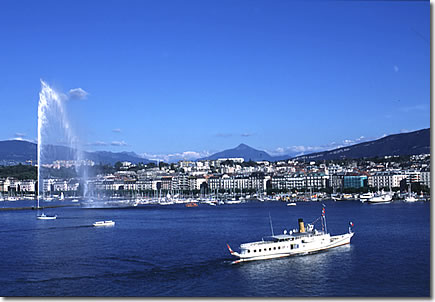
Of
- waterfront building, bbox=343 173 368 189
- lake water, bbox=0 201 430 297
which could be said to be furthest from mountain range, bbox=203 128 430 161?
lake water, bbox=0 201 430 297

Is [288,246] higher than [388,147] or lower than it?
lower

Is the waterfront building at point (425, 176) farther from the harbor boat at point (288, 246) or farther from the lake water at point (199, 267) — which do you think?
the harbor boat at point (288, 246)

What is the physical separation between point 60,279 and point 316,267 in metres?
5.66

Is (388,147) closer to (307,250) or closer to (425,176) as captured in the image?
(425,176)

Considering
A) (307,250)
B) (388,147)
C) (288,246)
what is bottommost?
(307,250)

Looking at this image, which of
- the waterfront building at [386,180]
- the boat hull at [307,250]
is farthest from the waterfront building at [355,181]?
the boat hull at [307,250]

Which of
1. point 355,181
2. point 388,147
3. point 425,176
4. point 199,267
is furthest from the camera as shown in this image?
point 388,147

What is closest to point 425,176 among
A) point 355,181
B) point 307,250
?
point 355,181

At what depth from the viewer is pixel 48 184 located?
64812mm

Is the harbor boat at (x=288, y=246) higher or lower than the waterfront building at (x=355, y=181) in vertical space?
lower

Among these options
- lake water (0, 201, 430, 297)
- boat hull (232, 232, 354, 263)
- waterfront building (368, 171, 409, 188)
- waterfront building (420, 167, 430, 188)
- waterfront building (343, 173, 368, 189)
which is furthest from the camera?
waterfront building (343, 173, 368, 189)

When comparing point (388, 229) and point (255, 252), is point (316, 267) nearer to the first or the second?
point (255, 252)

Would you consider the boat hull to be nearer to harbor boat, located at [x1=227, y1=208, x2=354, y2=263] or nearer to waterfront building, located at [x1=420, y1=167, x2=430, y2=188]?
harbor boat, located at [x1=227, y1=208, x2=354, y2=263]

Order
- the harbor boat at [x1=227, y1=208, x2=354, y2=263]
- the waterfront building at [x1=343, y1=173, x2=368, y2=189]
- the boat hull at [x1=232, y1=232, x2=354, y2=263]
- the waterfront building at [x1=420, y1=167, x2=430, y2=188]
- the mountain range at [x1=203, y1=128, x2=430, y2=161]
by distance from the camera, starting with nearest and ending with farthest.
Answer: the boat hull at [x1=232, y1=232, x2=354, y2=263] → the harbor boat at [x1=227, y1=208, x2=354, y2=263] → the waterfront building at [x1=420, y1=167, x2=430, y2=188] → the waterfront building at [x1=343, y1=173, x2=368, y2=189] → the mountain range at [x1=203, y1=128, x2=430, y2=161]
